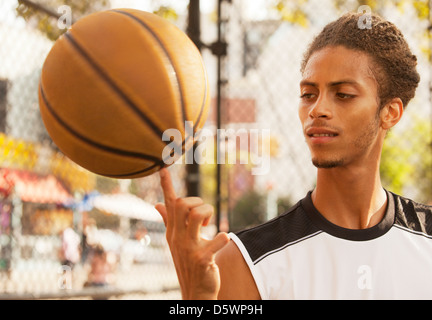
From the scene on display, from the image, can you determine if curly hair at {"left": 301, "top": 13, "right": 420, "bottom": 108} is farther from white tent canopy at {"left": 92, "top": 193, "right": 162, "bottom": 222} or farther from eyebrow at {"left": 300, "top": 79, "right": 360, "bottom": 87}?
white tent canopy at {"left": 92, "top": 193, "right": 162, "bottom": 222}

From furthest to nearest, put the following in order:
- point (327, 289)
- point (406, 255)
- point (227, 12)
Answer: point (227, 12), point (406, 255), point (327, 289)

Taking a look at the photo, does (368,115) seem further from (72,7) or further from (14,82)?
(14,82)

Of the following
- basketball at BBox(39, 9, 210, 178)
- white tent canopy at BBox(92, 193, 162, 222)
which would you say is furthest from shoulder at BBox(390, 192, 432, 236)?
white tent canopy at BBox(92, 193, 162, 222)

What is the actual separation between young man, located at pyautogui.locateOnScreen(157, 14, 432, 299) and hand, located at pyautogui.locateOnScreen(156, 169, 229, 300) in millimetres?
321

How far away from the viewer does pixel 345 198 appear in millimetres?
1956

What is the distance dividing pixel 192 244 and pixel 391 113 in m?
1.10

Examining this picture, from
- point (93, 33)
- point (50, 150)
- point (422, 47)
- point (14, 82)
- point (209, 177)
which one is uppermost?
point (209, 177)

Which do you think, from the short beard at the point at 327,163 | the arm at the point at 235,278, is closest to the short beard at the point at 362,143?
the short beard at the point at 327,163

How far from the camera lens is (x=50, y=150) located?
4.78 m

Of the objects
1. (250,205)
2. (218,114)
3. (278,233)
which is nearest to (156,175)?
(218,114)

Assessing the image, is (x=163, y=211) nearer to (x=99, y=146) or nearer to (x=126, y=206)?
(x=99, y=146)

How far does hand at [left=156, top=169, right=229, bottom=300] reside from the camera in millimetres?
1252
